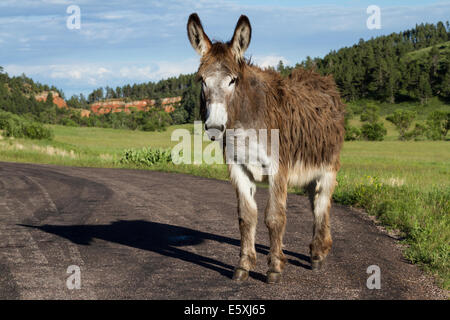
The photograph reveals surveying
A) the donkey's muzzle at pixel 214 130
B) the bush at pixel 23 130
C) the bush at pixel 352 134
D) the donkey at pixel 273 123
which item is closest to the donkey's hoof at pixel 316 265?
the donkey at pixel 273 123

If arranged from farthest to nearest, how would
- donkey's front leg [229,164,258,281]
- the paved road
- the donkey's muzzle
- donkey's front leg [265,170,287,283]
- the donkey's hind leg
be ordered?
the donkey's hind leg → donkey's front leg [229,164,258,281] → donkey's front leg [265,170,287,283] → the paved road → the donkey's muzzle

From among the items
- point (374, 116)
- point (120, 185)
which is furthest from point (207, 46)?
point (374, 116)

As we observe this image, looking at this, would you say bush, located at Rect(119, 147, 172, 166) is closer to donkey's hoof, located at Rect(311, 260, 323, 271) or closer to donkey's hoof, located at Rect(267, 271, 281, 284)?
donkey's hoof, located at Rect(311, 260, 323, 271)

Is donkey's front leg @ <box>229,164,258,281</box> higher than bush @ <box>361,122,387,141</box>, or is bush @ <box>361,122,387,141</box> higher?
bush @ <box>361,122,387,141</box>

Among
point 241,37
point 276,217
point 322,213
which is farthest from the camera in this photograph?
point 322,213

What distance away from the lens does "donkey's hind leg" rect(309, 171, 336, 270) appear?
6781mm

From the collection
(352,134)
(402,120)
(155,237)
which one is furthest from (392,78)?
(155,237)

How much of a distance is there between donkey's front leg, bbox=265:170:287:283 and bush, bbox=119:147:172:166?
18.8 meters

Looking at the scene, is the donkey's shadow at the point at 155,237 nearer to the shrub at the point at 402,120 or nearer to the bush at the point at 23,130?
the bush at the point at 23,130

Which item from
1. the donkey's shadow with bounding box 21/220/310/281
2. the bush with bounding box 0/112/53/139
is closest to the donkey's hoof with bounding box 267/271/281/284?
the donkey's shadow with bounding box 21/220/310/281

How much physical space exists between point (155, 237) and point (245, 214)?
3.17 metres

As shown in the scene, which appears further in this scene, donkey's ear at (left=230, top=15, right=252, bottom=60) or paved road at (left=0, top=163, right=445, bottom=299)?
paved road at (left=0, top=163, right=445, bottom=299)

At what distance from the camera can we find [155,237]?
8656 millimetres

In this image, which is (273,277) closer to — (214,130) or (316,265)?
(316,265)
